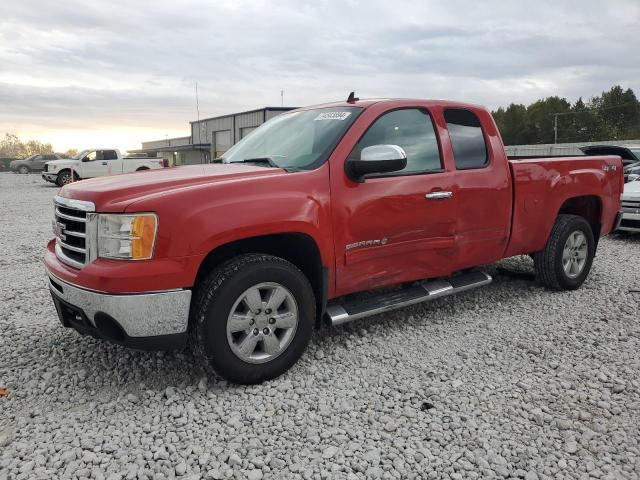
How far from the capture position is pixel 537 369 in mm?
3568

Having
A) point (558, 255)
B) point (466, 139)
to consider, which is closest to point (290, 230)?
point (466, 139)

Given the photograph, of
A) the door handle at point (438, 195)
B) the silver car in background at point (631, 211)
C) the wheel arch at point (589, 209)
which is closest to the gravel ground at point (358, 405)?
the door handle at point (438, 195)

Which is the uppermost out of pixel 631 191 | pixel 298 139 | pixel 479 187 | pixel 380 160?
pixel 298 139

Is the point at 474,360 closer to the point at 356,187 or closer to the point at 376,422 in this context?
the point at 376,422

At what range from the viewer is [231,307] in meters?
3.08

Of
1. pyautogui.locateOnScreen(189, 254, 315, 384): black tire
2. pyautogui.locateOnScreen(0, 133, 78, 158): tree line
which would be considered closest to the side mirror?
pyautogui.locateOnScreen(189, 254, 315, 384): black tire

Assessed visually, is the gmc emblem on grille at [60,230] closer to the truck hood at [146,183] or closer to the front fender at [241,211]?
the truck hood at [146,183]

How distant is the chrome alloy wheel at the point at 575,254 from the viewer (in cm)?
531

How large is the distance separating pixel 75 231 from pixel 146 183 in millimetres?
532

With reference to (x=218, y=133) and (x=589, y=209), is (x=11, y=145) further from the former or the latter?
(x=589, y=209)

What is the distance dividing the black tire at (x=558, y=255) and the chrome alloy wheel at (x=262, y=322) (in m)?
3.09

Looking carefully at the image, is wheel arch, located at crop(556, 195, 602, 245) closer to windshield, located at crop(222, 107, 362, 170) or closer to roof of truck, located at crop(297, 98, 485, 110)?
roof of truck, located at crop(297, 98, 485, 110)

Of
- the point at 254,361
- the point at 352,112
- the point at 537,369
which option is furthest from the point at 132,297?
the point at 537,369

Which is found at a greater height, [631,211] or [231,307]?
[631,211]
